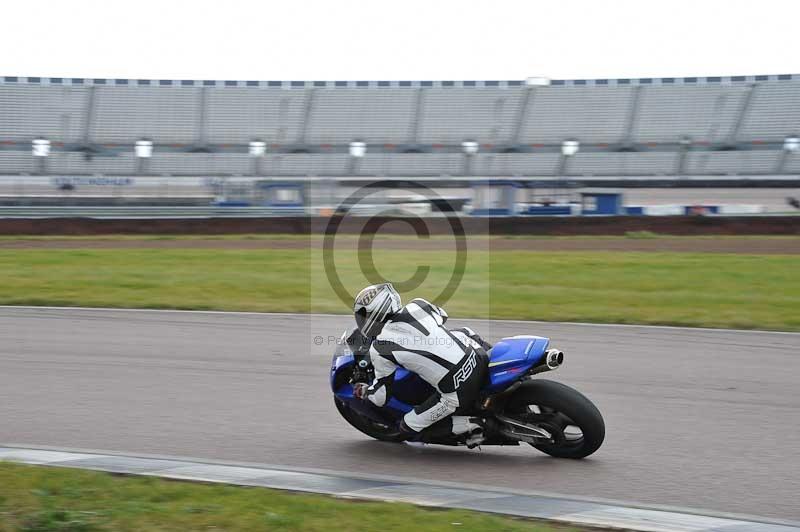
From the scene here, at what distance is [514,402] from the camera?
20.0 ft

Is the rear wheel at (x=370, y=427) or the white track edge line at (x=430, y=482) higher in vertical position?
the rear wheel at (x=370, y=427)

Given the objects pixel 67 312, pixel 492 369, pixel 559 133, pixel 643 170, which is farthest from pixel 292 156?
pixel 492 369

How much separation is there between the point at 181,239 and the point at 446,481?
23.1 metres

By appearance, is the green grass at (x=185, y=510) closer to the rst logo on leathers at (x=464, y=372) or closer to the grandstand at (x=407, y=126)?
the rst logo on leathers at (x=464, y=372)

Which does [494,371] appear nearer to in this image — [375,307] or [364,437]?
[375,307]

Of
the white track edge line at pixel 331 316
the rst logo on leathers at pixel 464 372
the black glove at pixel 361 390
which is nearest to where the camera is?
→ the rst logo on leathers at pixel 464 372

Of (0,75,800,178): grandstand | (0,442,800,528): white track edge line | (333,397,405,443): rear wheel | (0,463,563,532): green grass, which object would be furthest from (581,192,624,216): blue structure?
(0,463,563,532): green grass

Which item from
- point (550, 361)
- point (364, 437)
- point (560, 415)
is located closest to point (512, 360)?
point (550, 361)

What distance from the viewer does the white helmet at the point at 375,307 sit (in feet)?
20.3

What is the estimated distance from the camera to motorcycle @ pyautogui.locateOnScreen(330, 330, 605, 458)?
5.96 meters

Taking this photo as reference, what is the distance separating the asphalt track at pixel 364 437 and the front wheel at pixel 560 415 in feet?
0.42

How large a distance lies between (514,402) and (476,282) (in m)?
11.3

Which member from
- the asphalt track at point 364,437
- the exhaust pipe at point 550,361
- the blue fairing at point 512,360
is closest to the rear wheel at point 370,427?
the asphalt track at point 364,437

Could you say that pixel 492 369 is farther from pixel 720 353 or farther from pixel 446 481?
pixel 720 353
